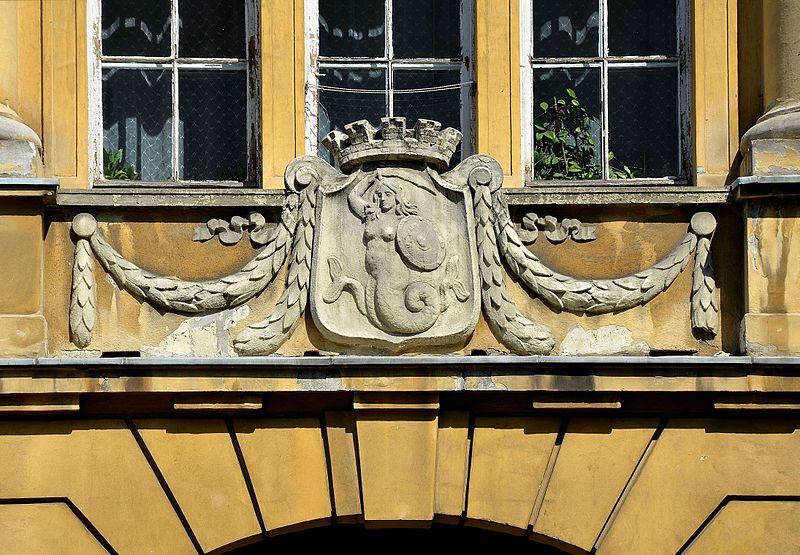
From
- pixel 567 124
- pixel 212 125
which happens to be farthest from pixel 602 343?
pixel 212 125

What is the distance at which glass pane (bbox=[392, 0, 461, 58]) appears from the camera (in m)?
8.01

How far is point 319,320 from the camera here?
7.24 m

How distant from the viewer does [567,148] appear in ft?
26.0

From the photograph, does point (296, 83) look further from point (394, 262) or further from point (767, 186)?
point (767, 186)

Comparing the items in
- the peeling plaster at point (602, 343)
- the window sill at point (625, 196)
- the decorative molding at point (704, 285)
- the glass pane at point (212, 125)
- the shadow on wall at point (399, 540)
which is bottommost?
the shadow on wall at point (399, 540)

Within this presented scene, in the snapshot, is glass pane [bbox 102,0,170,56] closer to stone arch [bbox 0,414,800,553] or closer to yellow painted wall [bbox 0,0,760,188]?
yellow painted wall [bbox 0,0,760,188]

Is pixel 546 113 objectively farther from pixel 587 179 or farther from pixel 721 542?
pixel 721 542

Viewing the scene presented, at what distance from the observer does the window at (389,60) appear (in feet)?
26.1

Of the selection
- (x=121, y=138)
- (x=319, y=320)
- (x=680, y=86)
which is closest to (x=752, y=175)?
(x=680, y=86)

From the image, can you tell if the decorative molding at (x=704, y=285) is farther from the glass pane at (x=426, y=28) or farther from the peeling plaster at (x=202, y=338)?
the peeling plaster at (x=202, y=338)

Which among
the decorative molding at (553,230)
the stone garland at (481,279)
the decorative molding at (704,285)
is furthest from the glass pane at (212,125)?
the decorative molding at (704,285)

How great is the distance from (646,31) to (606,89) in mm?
385

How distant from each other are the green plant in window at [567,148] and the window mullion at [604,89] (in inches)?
1.0

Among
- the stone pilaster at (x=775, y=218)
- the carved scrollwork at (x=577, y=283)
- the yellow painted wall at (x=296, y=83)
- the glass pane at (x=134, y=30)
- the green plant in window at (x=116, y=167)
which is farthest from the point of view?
the glass pane at (x=134, y=30)
